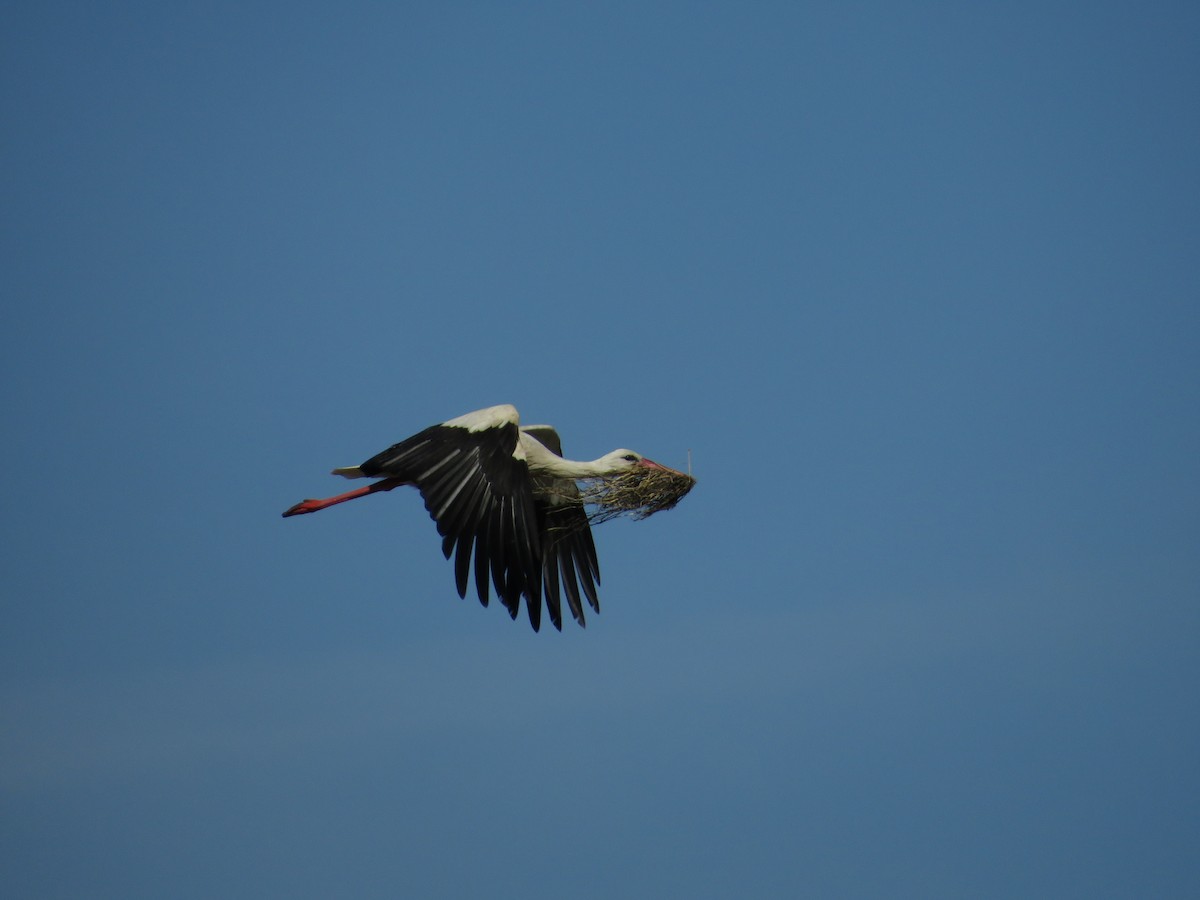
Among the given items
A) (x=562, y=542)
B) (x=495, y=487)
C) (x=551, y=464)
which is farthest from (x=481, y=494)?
(x=562, y=542)

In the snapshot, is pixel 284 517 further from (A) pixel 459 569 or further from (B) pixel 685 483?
(B) pixel 685 483

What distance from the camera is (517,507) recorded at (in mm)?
12586

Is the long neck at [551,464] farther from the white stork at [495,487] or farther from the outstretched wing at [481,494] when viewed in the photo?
the outstretched wing at [481,494]

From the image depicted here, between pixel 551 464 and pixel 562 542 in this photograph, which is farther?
pixel 562 542

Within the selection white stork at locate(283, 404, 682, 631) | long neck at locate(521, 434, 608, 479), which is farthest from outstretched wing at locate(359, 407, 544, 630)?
long neck at locate(521, 434, 608, 479)

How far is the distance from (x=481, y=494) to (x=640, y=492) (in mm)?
1445

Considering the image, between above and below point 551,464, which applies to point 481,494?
below

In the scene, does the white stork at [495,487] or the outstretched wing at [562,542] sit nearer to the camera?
the white stork at [495,487]

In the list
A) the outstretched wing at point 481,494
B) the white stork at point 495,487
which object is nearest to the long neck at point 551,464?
the white stork at point 495,487

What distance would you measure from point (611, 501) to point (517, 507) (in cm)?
86

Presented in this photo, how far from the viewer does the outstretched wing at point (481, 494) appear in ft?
40.6

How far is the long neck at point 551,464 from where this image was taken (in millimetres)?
13268

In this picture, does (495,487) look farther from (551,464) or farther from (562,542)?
(562,542)

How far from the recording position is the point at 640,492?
41.3 feet
